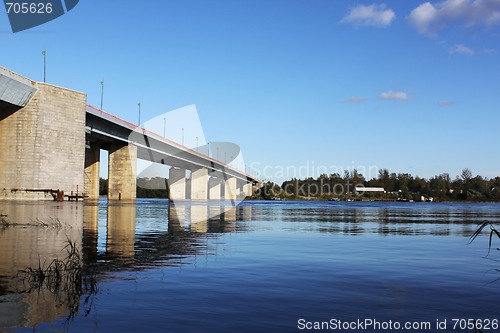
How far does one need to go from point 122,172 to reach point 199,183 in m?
53.6

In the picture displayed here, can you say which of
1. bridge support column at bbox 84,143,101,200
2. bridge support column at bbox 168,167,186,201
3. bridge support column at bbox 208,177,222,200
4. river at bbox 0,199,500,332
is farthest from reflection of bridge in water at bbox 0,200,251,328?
bridge support column at bbox 208,177,222,200

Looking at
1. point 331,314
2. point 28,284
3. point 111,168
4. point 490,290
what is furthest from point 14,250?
point 111,168

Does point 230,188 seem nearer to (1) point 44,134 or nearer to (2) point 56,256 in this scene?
(1) point 44,134

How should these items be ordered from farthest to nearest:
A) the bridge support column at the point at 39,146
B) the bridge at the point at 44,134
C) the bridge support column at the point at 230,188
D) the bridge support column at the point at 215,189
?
1. the bridge support column at the point at 215,189
2. the bridge support column at the point at 230,188
3. the bridge support column at the point at 39,146
4. the bridge at the point at 44,134

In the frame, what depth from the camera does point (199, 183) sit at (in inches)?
6422

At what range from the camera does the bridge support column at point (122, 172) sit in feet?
360

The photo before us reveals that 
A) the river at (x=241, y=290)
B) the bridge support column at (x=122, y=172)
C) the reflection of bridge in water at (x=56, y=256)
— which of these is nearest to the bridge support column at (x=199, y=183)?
the bridge support column at (x=122, y=172)

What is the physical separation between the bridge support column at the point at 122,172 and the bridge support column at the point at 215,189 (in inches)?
2914

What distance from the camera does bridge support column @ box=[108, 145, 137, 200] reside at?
Result: 110 meters

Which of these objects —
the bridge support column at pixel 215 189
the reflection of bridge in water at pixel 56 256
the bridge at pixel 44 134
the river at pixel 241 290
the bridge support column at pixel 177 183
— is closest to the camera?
the river at pixel 241 290

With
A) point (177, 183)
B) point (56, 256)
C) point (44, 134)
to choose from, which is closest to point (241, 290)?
point (56, 256)

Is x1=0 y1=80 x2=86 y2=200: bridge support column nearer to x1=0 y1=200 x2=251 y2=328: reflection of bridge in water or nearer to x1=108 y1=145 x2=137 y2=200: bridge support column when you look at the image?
x1=108 y1=145 x2=137 y2=200: bridge support column

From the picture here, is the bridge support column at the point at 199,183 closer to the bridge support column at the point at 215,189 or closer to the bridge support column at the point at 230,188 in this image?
the bridge support column at the point at 215,189

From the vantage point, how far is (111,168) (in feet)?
367
